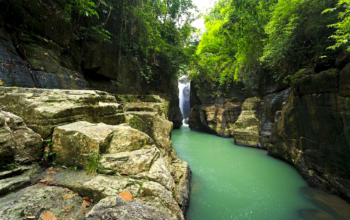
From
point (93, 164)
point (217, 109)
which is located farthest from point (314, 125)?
point (217, 109)

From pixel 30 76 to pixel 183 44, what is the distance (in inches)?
486

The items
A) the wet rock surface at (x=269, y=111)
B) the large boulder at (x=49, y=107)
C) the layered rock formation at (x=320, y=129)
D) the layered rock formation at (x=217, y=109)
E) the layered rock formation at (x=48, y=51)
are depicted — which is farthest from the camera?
the layered rock formation at (x=217, y=109)

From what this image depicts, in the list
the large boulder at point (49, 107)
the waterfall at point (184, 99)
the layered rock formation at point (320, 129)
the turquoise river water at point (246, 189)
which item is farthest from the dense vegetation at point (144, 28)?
the waterfall at point (184, 99)

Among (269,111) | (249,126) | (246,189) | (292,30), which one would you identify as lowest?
(246,189)

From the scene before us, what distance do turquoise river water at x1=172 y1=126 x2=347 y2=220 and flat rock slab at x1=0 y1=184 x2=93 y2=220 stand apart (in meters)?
3.20

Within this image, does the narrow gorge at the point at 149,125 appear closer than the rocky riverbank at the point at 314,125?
Yes

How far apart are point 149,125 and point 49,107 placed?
2.68m

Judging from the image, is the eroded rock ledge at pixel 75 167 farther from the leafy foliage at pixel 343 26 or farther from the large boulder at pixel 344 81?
the large boulder at pixel 344 81

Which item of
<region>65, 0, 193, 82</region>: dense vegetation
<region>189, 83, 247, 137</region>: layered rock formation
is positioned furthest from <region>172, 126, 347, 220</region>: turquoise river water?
<region>65, 0, 193, 82</region>: dense vegetation

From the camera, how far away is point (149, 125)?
15.7 feet

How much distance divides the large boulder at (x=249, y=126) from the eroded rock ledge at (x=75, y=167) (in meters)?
9.23

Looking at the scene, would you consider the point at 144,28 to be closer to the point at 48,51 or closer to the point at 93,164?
the point at 48,51

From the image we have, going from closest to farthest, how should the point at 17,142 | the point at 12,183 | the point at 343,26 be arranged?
the point at 12,183, the point at 17,142, the point at 343,26

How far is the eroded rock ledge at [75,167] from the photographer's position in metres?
1.40
